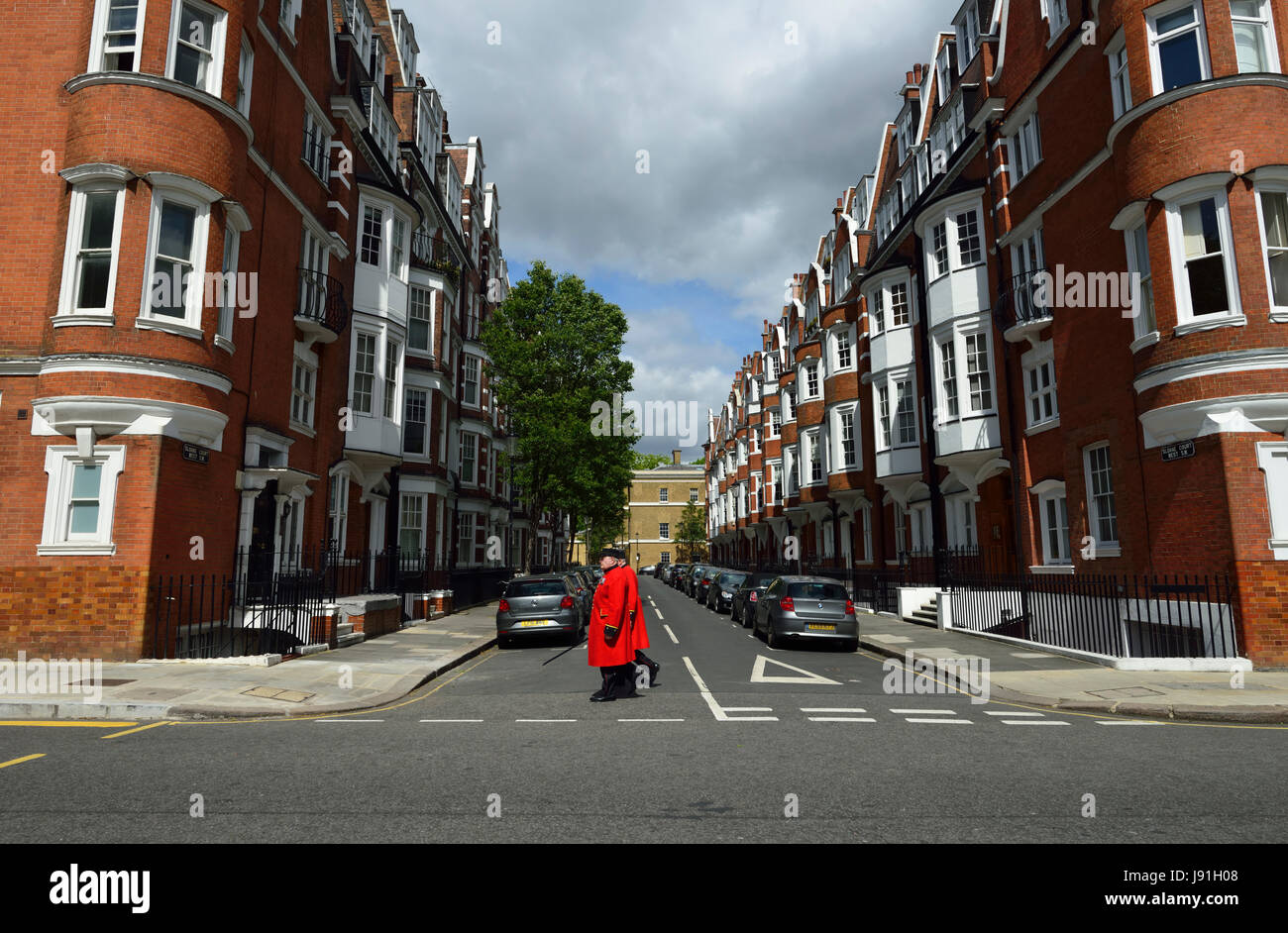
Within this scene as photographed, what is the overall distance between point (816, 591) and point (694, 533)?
2991 inches

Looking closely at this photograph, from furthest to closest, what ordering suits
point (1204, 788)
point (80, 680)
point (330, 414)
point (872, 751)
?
point (330, 414) → point (80, 680) → point (872, 751) → point (1204, 788)

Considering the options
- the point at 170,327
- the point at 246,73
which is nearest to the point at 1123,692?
the point at 170,327

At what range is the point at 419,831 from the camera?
Result: 4.50 m

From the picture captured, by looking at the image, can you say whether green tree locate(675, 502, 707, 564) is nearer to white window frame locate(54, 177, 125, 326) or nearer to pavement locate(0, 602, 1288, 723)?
pavement locate(0, 602, 1288, 723)

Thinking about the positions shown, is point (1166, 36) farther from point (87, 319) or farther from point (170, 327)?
point (87, 319)

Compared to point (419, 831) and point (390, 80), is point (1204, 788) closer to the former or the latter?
point (419, 831)

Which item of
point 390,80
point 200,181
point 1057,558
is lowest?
point 1057,558

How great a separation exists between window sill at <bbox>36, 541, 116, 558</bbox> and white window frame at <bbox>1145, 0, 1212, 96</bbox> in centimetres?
1888

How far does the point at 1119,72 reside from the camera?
14617 millimetres

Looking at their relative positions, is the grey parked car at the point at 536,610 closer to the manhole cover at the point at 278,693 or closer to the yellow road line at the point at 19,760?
the manhole cover at the point at 278,693

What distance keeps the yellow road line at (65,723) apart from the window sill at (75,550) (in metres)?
3.65

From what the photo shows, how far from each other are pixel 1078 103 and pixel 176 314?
59.8 feet

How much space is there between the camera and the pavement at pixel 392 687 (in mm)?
8719
